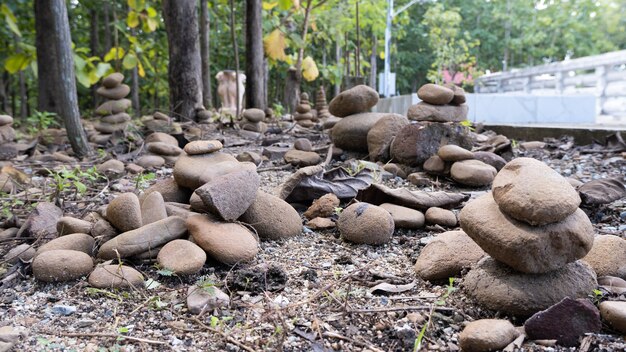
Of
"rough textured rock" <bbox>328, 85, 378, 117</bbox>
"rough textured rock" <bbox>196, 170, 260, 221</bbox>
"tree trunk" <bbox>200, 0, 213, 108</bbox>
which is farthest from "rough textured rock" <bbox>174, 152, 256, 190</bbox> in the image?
"tree trunk" <bbox>200, 0, 213, 108</bbox>

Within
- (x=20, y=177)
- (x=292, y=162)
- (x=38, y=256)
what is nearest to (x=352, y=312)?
(x=38, y=256)

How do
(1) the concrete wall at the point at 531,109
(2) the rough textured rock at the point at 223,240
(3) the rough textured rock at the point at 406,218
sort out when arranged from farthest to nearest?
(1) the concrete wall at the point at 531,109, (3) the rough textured rock at the point at 406,218, (2) the rough textured rock at the point at 223,240

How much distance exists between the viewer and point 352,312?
199 cm

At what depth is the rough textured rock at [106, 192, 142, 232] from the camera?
257cm

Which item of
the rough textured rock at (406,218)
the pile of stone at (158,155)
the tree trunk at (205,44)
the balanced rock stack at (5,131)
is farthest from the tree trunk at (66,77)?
the tree trunk at (205,44)

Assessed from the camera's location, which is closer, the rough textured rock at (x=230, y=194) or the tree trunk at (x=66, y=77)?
the rough textured rock at (x=230, y=194)

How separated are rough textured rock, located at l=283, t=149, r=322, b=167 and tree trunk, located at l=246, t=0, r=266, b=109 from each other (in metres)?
3.42

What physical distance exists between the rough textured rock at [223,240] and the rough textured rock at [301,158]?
209cm

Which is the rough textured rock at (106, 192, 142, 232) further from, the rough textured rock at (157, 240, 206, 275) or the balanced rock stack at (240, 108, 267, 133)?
the balanced rock stack at (240, 108, 267, 133)

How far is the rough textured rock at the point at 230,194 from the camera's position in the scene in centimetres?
253

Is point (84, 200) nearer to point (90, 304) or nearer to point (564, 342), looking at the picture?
point (90, 304)

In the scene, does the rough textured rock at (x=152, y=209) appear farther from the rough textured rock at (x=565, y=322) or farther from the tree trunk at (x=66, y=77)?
the tree trunk at (x=66, y=77)

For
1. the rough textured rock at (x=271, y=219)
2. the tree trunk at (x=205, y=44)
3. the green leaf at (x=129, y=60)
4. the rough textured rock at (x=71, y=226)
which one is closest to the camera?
the rough textured rock at (x=71, y=226)

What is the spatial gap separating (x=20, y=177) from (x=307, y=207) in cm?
224
